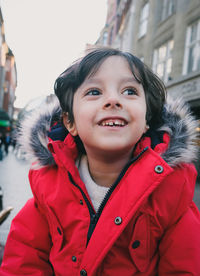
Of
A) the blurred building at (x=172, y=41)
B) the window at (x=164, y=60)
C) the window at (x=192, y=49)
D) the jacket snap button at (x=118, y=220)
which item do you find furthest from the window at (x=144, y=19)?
the jacket snap button at (x=118, y=220)

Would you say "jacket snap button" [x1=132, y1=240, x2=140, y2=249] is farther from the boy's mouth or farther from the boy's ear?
the boy's ear

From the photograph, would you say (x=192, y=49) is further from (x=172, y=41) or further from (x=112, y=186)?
(x=112, y=186)

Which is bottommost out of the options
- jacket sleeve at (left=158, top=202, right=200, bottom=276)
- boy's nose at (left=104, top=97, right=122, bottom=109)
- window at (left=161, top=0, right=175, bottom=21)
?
jacket sleeve at (left=158, top=202, right=200, bottom=276)

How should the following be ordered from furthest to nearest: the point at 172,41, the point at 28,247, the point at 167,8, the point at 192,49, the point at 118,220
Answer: the point at 167,8 → the point at 172,41 → the point at 192,49 → the point at 28,247 → the point at 118,220

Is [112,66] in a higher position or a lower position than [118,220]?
higher

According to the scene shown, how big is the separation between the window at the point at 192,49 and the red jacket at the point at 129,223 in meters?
8.33

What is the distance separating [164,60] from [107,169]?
10.6m

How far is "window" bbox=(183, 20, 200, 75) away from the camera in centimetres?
871

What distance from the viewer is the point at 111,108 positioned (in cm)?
143

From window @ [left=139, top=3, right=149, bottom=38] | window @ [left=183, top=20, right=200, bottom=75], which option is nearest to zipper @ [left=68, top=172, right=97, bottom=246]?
window @ [left=183, top=20, right=200, bottom=75]

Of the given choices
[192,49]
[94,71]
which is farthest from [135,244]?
[192,49]

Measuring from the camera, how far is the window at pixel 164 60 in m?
10.6

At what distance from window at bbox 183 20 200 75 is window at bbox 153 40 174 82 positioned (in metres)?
1.11

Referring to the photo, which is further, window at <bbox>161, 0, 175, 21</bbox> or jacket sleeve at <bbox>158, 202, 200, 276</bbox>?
window at <bbox>161, 0, 175, 21</bbox>
